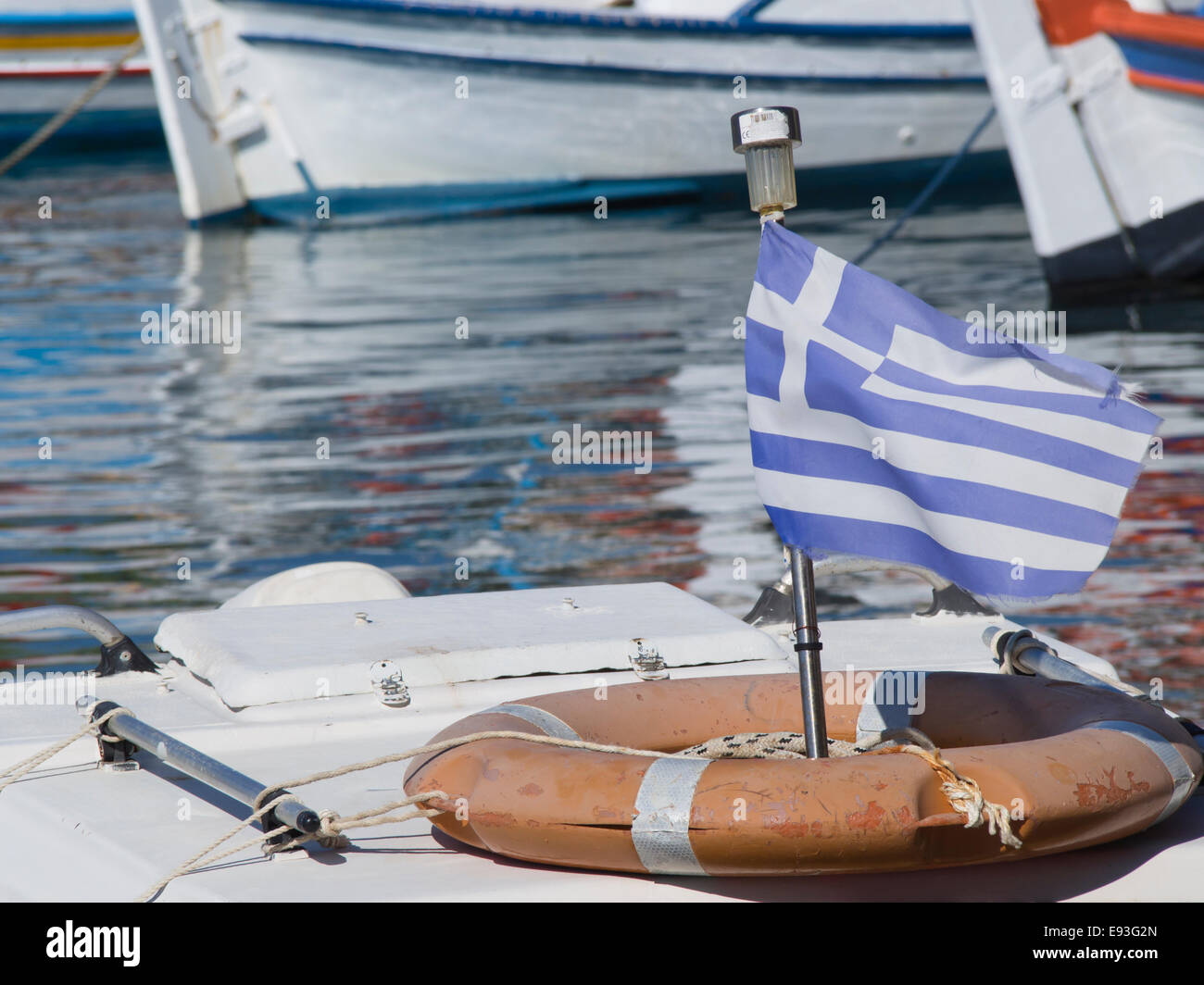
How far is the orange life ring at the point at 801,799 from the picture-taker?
217 centimetres

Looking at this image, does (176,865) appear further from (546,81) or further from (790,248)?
(546,81)

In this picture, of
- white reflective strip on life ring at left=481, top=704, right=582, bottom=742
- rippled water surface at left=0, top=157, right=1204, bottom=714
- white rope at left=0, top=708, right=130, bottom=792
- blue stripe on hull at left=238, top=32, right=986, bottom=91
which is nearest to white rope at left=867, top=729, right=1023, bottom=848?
white reflective strip on life ring at left=481, top=704, right=582, bottom=742

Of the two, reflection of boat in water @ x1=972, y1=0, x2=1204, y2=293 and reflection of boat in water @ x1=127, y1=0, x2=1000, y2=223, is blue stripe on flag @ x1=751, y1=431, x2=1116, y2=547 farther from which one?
reflection of boat in water @ x1=127, y1=0, x2=1000, y2=223

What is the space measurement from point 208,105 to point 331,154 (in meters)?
1.51

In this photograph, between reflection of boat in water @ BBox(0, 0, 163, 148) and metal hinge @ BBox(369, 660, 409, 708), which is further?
reflection of boat in water @ BBox(0, 0, 163, 148)

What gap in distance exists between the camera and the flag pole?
2.33 m

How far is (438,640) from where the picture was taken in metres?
3.46

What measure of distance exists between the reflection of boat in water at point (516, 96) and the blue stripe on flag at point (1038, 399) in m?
15.4

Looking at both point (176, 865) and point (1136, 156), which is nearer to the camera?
point (176, 865)

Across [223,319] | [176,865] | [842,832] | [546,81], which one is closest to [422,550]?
[176,865]

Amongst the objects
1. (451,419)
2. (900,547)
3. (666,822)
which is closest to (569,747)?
(666,822)

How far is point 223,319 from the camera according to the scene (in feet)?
40.9

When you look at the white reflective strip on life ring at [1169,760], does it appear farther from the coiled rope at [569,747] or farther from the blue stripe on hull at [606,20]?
the blue stripe on hull at [606,20]

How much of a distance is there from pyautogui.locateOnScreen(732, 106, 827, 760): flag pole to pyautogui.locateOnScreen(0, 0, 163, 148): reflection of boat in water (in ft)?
80.4
